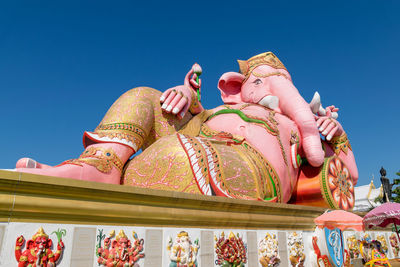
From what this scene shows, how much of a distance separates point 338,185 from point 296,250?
1.80 metres

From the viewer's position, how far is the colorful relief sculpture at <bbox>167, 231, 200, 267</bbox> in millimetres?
1801

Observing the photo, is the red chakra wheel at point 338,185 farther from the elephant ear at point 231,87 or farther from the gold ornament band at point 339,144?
the elephant ear at point 231,87

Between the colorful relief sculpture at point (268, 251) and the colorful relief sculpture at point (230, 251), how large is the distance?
0.19 metres

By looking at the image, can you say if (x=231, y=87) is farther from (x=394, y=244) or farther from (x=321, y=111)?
(x=394, y=244)

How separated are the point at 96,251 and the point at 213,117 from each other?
2.64m

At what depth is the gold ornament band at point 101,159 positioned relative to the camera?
2613 mm

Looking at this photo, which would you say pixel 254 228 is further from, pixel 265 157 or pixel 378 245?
pixel 378 245

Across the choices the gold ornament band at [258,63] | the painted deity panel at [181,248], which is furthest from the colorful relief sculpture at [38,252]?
the gold ornament band at [258,63]

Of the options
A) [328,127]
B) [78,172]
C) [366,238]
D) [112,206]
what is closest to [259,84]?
[328,127]

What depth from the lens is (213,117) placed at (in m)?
3.95

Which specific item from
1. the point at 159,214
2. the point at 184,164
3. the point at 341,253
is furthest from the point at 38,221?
the point at 341,253

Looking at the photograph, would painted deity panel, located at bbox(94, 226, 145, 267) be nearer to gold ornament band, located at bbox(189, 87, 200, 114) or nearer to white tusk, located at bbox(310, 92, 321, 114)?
gold ornament band, located at bbox(189, 87, 200, 114)

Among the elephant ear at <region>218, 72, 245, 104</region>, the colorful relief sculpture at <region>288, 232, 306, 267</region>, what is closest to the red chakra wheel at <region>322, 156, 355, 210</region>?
the colorful relief sculpture at <region>288, 232, 306, 267</region>

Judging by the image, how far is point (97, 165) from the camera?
8.64 feet
